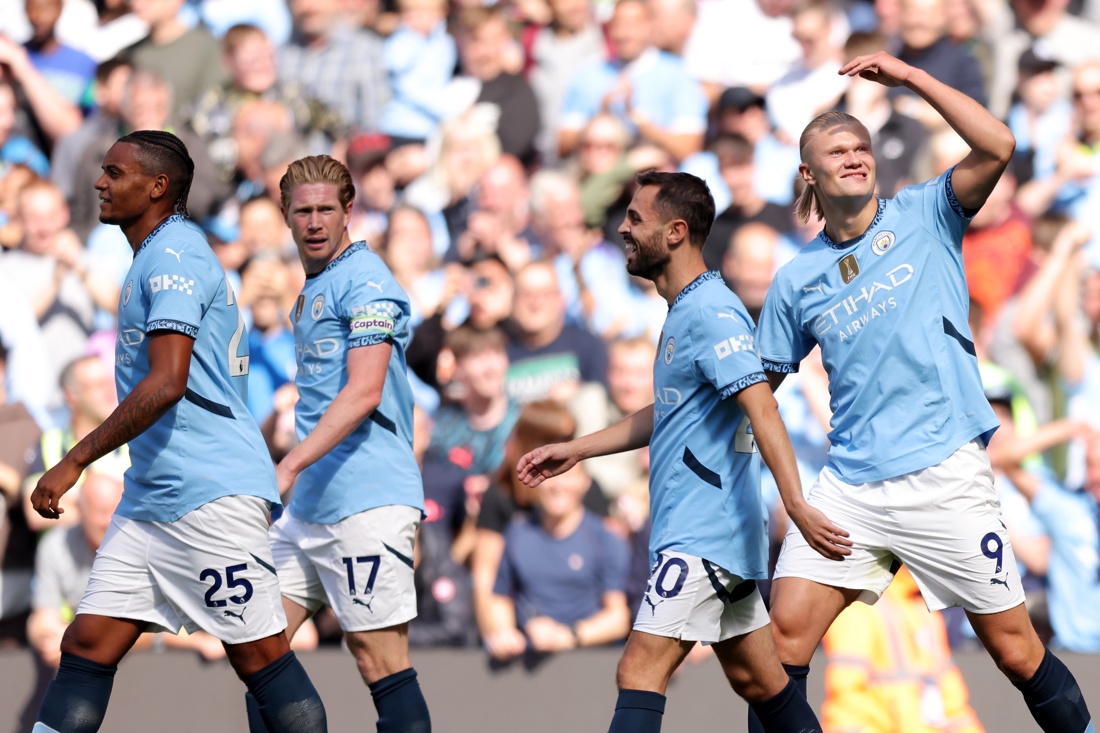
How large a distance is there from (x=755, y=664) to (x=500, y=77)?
530cm

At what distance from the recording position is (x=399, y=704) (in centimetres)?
501

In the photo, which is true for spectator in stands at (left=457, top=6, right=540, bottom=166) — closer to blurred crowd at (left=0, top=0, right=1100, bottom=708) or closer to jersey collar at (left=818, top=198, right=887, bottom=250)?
blurred crowd at (left=0, top=0, right=1100, bottom=708)

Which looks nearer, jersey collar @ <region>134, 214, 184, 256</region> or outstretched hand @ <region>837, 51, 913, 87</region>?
outstretched hand @ <region>837, 51, 913, 87</region>

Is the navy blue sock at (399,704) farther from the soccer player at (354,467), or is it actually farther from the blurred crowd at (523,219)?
the blurred crowd at (523,219)

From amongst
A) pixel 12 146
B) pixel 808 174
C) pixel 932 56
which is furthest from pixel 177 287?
pixel 12 146

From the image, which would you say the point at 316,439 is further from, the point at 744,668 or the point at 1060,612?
the point at 1060,612

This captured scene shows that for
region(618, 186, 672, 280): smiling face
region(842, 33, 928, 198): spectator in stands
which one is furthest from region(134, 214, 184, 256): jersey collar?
region(842, 33, 928, 198): spectator in stands

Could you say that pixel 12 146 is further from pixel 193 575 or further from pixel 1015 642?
pixel 1015 642

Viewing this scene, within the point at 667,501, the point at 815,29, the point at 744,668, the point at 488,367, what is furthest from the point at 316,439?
the point at 815,29

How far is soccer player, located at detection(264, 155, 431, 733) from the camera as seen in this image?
5047 millimetres

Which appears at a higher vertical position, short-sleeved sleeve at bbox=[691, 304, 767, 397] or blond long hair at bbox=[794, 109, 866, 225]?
blond long hair at bbox=[794, 109, 866, 225]

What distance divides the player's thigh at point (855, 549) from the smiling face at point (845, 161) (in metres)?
0.97

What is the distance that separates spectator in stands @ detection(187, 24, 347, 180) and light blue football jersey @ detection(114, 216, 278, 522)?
4476 millimetres

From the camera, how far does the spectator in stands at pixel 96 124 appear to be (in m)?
8.99
